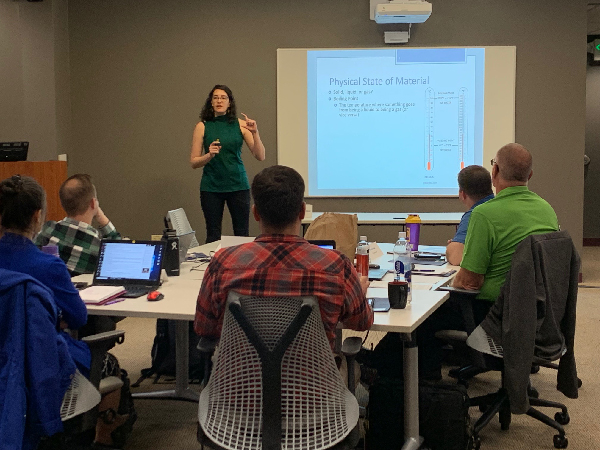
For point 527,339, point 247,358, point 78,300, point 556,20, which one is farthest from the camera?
point 556,20

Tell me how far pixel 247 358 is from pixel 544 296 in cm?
130

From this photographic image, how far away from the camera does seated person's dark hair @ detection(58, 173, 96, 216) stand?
291 cm

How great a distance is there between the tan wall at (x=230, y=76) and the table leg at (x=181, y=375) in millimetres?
3048

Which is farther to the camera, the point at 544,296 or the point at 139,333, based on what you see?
the point at 139,333

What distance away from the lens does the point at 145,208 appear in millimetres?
6316

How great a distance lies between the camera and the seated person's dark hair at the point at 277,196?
184cm

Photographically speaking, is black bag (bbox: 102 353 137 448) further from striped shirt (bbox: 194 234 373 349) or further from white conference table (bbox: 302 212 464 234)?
white conference table (bbox: 302 212 464 234)

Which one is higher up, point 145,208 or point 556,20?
point 556,20

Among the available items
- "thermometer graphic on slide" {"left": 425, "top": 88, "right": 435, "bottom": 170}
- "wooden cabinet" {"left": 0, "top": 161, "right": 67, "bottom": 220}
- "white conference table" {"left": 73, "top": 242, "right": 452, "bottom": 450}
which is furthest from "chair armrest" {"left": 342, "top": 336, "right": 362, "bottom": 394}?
"thermometer graphic on slide" {"left": 425, "top": 88, "right": 435, "bottom": 170}

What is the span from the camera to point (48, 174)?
5000mm

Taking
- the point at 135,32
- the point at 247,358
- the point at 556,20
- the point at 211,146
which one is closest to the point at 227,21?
the point at 135,32

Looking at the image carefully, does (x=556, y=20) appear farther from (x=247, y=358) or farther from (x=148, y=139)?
(x=247, y=358)

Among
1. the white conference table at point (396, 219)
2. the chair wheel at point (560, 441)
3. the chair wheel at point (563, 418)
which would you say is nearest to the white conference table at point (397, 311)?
the chair wheel at point (560, 441)

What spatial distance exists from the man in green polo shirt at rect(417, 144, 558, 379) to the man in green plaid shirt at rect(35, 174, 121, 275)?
165 centimetres
